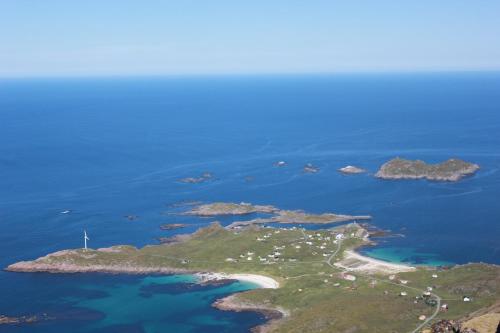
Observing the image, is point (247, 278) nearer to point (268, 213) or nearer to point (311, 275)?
point (311, 275)

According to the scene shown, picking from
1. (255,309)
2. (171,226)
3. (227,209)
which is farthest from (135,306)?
(227,209)

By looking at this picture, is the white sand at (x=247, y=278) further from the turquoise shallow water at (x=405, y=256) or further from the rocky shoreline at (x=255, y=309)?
the turquoise shallow water at (x=405, y=256)

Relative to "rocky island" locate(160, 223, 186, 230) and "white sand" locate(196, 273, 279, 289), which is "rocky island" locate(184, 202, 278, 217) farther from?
"white sand" locate(196, 273, 279, 289)

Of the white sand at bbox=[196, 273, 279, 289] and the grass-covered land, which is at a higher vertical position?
the grass-covered land

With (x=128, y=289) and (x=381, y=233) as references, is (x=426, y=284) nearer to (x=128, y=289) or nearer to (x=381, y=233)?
(x=381, y=233)

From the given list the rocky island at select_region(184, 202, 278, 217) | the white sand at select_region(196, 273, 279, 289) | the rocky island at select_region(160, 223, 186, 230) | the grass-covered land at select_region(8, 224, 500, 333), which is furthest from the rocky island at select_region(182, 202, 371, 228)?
the white sand at select_region(196, 273, 279, 289)

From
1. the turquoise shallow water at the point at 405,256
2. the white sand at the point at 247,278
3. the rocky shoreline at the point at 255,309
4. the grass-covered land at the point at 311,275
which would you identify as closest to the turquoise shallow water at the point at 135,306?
the rocky shoreline at the point at 255,309
